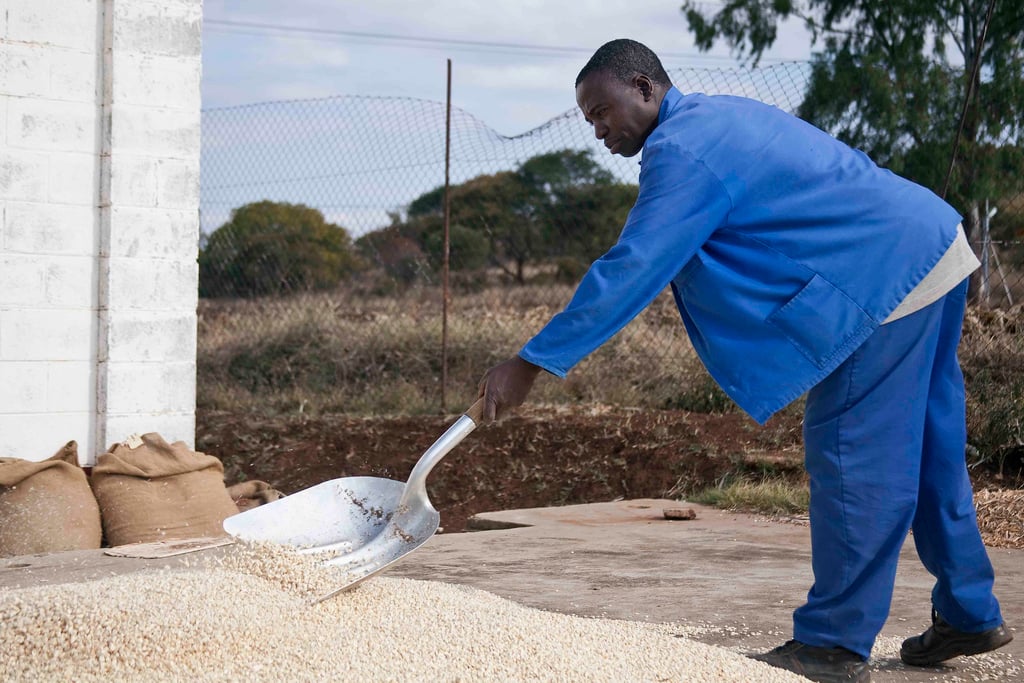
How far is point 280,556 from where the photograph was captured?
2973 millimetres

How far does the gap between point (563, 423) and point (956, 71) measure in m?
10.4

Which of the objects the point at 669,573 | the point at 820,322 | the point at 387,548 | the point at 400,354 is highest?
the point at 820,322

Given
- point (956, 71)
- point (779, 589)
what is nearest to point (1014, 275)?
point (779, 589)

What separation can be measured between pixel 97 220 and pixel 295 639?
2907 millimetres

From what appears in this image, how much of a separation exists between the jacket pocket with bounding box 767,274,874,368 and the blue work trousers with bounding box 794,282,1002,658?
73mm

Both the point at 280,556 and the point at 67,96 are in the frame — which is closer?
the point at 280,556

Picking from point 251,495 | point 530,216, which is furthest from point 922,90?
point 251,495

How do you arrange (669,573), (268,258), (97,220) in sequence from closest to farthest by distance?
(669,573) < (97,220) < (268,258)

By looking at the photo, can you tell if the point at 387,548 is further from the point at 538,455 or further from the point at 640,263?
the point at 538,455

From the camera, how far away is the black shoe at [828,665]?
8.79 ft

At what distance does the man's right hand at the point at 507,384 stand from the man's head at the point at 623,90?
665 mm

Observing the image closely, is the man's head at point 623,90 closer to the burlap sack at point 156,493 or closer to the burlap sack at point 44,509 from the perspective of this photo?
the burlap sack at point 156,493

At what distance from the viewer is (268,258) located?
38.7 ft

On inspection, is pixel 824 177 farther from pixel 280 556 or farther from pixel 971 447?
pixel 971 447
